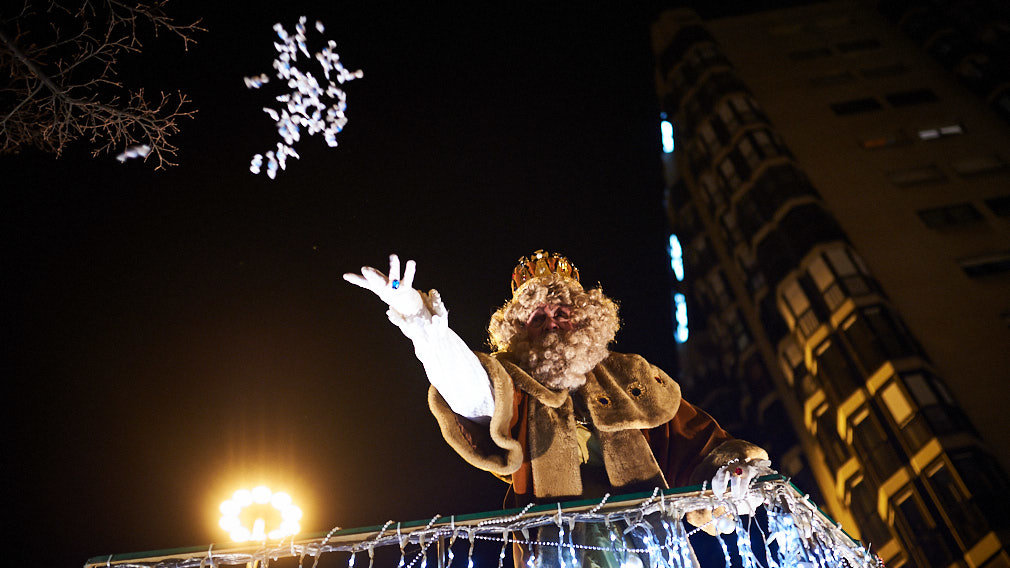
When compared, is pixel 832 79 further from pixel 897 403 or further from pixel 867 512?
pixel 867 512

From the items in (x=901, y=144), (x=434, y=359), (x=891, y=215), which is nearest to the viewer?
(x=434, y=359)

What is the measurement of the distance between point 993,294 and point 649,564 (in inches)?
543

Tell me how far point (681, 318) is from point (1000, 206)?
316 inches

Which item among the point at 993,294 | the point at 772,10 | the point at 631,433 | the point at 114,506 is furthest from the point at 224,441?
the point at 772,10

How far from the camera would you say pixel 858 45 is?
2050 centimetres

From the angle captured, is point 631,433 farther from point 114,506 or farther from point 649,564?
point 114,506

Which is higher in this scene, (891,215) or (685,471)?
(891,215)

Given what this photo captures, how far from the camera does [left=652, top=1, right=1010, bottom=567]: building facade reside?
12766 millimetres

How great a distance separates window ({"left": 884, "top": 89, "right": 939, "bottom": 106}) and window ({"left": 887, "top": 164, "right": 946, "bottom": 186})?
2344mm

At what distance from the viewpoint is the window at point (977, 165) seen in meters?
16.3

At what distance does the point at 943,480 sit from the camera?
12.1m

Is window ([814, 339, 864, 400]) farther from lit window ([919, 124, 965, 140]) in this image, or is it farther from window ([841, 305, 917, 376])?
lit window ([919, 124, 965, 140])

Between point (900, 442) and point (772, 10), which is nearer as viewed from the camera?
point (900, 442)

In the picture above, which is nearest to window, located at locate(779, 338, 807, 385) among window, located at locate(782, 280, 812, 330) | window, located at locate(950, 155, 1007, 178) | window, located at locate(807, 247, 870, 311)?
window, located at locate(782, 280, 812, 330)
